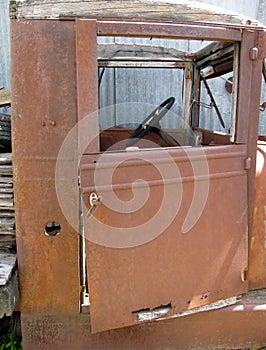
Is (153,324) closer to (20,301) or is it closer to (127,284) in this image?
(127,284)

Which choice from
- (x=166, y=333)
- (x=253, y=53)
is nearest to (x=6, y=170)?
(x=166, y=333)

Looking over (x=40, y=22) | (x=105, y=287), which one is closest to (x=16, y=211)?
(x=105, y=287)

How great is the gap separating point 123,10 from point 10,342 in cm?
196

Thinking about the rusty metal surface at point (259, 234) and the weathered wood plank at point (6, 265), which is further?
the rusty metal surface at point (259, 234)

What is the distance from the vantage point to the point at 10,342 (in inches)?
76.9

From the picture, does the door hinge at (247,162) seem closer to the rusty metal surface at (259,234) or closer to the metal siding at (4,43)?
the rusty metal surface at (259,234)

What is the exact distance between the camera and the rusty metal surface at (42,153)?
1.48 m

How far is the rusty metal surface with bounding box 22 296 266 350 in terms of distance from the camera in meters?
1.68

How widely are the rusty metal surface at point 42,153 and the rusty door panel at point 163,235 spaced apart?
7.7 inches

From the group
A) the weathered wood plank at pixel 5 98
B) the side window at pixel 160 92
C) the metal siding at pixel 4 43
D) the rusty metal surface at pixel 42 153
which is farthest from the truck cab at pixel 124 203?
the metal siding at pixel 4 43

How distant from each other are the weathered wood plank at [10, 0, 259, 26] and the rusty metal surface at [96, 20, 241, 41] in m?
0.04

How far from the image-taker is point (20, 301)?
5.36 ft

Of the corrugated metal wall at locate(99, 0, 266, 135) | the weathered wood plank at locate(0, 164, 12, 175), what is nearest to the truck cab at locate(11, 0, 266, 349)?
the weathered wood plank at locate(0, 164, 12, 175)

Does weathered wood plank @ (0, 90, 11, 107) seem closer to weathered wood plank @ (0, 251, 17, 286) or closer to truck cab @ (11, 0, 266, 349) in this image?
truck cab @ (11, 0, 266, 349)
